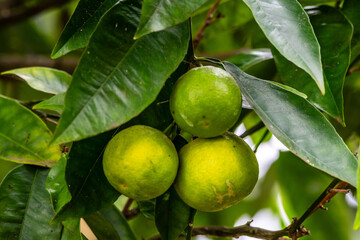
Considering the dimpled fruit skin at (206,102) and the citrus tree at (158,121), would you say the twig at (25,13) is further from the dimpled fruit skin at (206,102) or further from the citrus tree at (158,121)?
the dimpled fruit skin at (206,102)

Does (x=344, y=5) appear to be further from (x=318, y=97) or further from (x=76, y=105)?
(x=76, y=105)

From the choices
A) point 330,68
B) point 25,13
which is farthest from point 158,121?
point 25,13

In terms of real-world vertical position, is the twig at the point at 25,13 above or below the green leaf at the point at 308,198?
above

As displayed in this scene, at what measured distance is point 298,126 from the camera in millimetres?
632

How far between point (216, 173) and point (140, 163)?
0.32 ft

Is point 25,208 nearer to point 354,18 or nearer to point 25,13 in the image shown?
point 354,18

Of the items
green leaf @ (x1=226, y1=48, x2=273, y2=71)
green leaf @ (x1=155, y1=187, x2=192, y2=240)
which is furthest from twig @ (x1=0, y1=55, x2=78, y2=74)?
green leaf @ (x1=155, y1=187, x2=192, y2=240)

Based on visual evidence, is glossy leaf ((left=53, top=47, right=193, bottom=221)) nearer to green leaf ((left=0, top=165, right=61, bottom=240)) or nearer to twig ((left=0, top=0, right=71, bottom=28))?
green leaf ((left=0, top=165, right=61, bottom=240))

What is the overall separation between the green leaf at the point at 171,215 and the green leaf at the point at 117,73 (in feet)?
0.77

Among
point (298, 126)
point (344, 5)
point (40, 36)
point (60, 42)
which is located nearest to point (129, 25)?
point (60, 42)

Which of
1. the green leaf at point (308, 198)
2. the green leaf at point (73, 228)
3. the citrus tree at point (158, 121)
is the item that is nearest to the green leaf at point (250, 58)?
the citrus tree at point (158, 121)

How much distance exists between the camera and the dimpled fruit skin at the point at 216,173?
2.14ft

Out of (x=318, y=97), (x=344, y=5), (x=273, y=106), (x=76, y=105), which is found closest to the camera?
(x=76, y=105)

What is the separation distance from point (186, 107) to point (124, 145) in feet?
0.31
